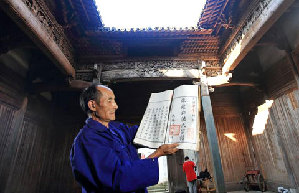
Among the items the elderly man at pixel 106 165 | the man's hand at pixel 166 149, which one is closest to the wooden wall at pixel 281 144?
the man's hand at pixel 166 149

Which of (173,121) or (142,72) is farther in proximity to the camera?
(142,72)

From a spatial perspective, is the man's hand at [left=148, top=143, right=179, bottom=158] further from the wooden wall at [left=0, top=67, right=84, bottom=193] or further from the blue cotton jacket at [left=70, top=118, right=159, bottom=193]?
the wooden wall at [left=0, top=67, right=84, bottom=193]

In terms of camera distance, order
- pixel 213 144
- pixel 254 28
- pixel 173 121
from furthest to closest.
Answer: pixel 213 144 < pixel 254 28 < pixel 173 121

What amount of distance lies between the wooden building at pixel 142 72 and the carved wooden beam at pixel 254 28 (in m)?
0.02

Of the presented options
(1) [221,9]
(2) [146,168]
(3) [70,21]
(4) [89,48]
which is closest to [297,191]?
(1) [221,9]

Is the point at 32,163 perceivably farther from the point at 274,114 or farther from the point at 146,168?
the point at 274,114

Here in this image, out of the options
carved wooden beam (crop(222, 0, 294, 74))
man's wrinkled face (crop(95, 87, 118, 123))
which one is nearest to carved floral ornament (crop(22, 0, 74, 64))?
man's wrinkled face (crop(95, 87, 118, 123))

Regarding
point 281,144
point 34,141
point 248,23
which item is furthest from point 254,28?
point 34,141

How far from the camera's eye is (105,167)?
0.95 meters

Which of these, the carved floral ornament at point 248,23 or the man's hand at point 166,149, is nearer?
the man's hand at point 166,149

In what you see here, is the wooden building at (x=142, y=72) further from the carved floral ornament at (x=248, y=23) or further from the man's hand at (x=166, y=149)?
the man's hand at (x=166, y=149)

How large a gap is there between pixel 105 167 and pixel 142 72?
4.76m

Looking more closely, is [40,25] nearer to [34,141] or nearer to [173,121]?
[173,121]

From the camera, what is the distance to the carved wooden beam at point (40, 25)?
8.99ft
